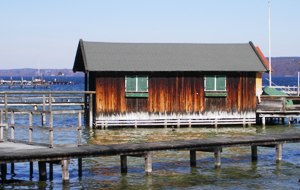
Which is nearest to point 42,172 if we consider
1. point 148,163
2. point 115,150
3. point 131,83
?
point 115,150

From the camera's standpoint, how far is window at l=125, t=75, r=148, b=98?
45812 mm

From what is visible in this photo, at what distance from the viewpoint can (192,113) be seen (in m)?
47.0

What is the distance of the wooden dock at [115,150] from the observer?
23.2 meters

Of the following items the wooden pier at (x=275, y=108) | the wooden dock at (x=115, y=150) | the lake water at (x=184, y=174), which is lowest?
the lake water at (x=184, y=174)

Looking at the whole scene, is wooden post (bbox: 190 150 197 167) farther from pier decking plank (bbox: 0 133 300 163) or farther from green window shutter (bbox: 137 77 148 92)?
green window shutter (bbox: 137 77 148 92)

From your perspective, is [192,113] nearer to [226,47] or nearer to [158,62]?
[158,62]

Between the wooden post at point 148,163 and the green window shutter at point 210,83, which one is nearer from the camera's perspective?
the wooden post at point 148,163

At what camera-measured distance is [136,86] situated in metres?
46.0

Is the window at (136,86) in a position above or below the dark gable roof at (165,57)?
below

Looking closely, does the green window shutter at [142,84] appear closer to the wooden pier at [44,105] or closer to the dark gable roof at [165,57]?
the dark gable roof at [165,57]

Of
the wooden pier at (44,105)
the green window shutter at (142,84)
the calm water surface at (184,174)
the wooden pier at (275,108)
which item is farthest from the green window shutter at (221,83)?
the calm water surface at (184,174)

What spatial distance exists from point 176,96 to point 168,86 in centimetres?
89

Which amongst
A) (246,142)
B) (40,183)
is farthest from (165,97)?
(40,183)

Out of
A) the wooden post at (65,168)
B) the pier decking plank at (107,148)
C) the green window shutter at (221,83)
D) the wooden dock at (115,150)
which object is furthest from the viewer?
the green window shutter at (221,83)
